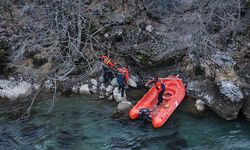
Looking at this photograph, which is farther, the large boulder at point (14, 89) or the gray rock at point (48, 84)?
the gray rock at point (48, 84)

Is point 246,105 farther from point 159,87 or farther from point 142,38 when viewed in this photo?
point 142,38

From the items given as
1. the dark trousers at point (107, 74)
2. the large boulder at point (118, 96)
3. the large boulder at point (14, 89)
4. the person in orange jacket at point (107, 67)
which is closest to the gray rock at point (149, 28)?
the person in orange jacket at point (107, 67)

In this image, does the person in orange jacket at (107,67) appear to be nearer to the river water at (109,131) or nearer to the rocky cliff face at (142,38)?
the rocky cliff face at (142,38)

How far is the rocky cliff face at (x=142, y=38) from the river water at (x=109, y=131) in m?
1.24

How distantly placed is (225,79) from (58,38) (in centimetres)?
666

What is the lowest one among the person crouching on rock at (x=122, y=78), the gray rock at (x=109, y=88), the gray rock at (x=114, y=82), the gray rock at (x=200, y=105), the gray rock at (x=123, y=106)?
the gray rock at (x=200, y=105)

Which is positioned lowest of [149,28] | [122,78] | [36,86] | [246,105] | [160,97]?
[246,105]

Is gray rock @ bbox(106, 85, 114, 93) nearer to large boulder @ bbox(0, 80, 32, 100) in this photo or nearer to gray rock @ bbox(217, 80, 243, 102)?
large boulder @ bbox(0, 80, 32, 100)

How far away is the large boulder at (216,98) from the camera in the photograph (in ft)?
34.9

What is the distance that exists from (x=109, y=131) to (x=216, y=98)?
401 cm

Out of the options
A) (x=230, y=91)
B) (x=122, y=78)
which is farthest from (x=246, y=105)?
(x=122, y=78)

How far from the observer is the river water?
9.87 meters

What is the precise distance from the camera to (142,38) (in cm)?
1346

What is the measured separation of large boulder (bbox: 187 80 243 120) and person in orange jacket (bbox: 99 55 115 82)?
10.3 feet
